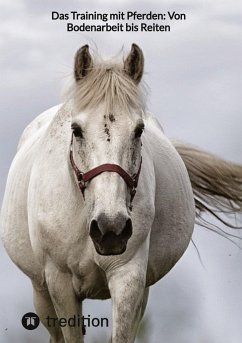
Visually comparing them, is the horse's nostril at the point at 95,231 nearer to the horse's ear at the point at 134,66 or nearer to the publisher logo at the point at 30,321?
the horse's ear at the point at 134,66

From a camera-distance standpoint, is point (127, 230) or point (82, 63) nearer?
point (127, 230)

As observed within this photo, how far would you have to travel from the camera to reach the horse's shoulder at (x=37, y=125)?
31.8 feet

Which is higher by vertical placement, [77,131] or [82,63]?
[82,63]

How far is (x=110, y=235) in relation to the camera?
7219mm

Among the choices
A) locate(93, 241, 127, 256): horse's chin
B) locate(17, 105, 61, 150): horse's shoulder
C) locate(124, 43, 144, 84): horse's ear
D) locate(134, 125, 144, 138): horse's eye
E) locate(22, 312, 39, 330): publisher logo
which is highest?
locate(124, 43, 144, 84): horse's ear

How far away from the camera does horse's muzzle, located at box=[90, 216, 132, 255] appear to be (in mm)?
7164

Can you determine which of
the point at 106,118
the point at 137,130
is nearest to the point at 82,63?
the point at 106,118

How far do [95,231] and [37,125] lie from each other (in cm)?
275

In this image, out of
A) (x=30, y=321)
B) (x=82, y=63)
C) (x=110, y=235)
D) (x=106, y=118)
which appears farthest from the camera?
(x=30, y=321)

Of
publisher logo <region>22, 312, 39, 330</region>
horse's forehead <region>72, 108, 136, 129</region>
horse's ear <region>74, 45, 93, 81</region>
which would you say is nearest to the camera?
horse's forehead <region>72, 108, 136, 129</region>

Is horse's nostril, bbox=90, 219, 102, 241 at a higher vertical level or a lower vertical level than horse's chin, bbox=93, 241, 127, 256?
higher

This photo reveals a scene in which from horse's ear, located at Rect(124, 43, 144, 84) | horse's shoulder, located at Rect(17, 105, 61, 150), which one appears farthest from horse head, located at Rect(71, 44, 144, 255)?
horse's shoulder, located at Rect(17, 105, 61, 150)

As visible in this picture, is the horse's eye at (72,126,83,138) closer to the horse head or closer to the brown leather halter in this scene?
the horse head

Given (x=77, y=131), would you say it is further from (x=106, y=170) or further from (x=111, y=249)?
(x=111, y=249)
